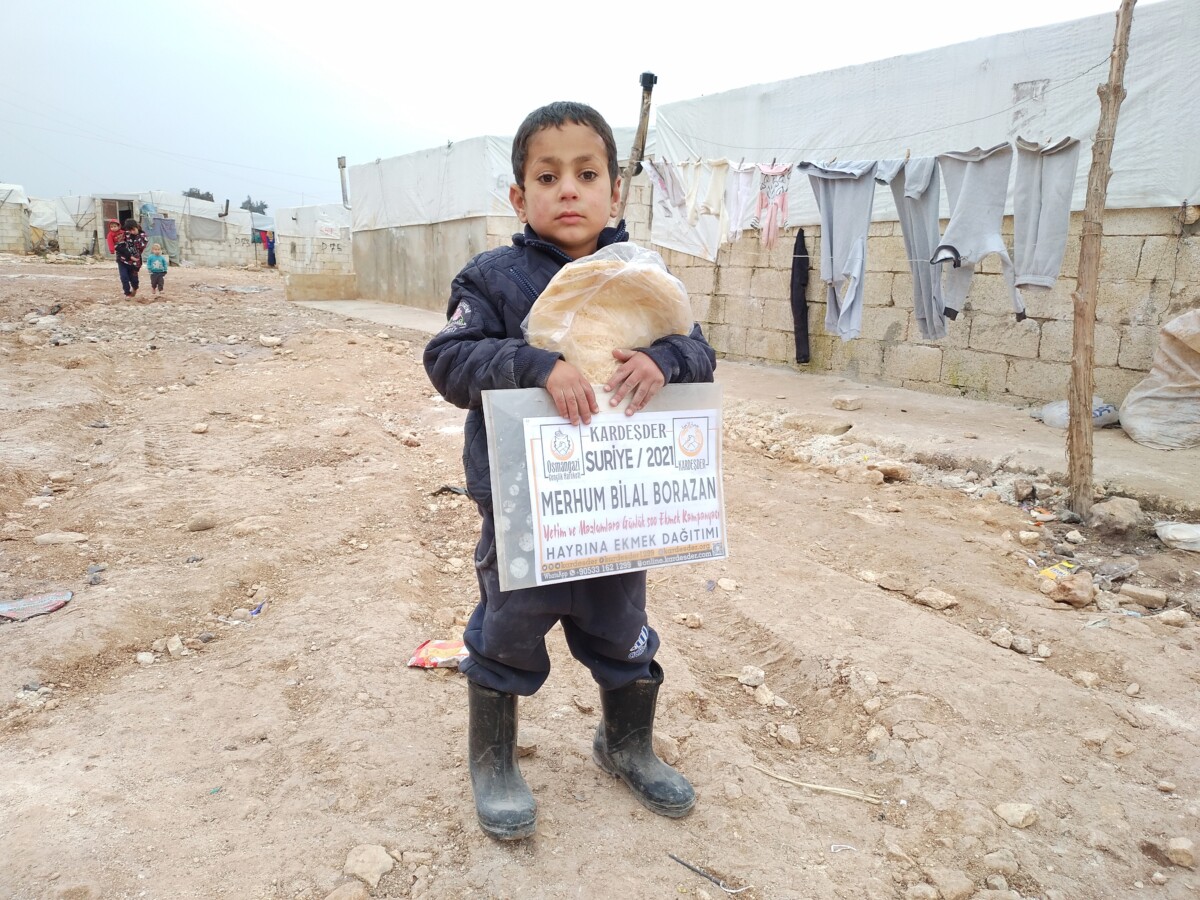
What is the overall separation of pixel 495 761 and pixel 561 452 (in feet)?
2.54

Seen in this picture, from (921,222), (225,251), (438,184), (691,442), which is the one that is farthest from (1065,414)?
(225,251)

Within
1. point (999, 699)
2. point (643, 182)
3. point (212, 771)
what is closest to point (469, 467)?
point (212, 771)

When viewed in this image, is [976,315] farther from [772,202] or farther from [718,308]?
[718,308]

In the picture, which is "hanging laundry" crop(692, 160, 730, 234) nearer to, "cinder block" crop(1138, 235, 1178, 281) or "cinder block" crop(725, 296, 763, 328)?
"cinder block" crop(725, 296, 763, 328)

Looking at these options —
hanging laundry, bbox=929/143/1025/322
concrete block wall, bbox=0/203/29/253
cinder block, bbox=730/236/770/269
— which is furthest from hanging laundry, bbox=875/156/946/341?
concrete block wall, bbox=0/203/29/253

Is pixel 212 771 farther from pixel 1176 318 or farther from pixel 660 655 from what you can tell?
pixel 1176 318

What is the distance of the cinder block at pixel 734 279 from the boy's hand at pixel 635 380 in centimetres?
757

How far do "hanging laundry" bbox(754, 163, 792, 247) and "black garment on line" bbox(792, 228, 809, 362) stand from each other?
282 millimetres

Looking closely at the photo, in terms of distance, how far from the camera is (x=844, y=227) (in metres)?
6.48

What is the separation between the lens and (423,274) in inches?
629

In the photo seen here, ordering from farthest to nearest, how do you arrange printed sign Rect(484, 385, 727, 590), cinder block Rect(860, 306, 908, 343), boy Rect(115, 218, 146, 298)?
boy Rect(115, 218, 146, 298) → cinder block Rect(860, 306, 908, 343) → printed sign Rect(484, 385, 727, 590)

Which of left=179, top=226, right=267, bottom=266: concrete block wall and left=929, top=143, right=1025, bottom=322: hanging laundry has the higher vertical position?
left=179, top=226, right=267, bottom=266: concrete block wall

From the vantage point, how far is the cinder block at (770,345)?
8.40m

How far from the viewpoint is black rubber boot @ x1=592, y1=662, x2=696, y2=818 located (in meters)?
1.74
